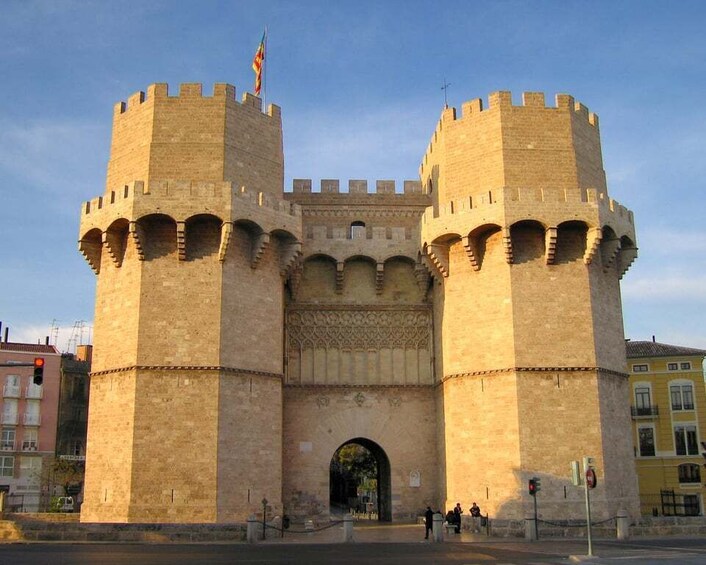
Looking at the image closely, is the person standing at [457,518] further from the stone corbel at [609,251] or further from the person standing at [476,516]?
the stone corbel at [609,251]

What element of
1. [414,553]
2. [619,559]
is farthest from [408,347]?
[619,559]

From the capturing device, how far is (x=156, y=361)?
2312cm

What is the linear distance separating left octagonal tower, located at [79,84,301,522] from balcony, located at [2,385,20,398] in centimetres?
2754

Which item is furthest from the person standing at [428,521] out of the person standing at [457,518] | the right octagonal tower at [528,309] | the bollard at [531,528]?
the bollard at [531,528]

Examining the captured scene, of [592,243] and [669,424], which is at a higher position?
[592,243]

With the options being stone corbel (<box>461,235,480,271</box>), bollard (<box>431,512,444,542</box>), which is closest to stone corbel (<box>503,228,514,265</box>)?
stone corbel (<box>461,235,480,271</box>)

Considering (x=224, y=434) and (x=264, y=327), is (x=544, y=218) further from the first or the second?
(x=224, y=434)

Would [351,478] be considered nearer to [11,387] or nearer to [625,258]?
[11,387]

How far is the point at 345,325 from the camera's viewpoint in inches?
1090

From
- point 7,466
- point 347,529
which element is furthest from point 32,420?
point 347,529

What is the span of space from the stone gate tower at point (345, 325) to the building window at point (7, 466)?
27.8 meters

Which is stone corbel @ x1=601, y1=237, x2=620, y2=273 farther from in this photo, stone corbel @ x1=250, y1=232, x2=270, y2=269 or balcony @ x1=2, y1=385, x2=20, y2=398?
balcony @ x1=2, y1=385, x2=20, y2=398

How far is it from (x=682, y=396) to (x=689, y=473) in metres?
3.87

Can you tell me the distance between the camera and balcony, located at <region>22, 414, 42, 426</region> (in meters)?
48.8
